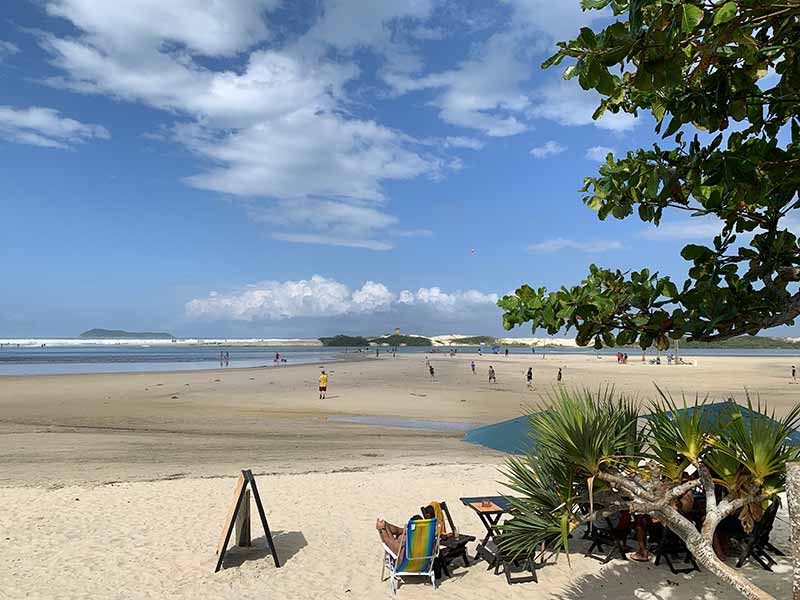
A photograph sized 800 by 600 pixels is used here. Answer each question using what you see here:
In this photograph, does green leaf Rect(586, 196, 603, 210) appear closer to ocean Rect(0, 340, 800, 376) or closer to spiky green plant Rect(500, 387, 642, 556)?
spiky green plant Rect(500, 387, 642, 556)

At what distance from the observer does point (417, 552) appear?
21.4 ft

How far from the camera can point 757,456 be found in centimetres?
444

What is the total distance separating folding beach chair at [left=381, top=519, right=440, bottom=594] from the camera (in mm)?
6496

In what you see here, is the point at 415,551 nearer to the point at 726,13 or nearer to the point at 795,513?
the point at 795,513

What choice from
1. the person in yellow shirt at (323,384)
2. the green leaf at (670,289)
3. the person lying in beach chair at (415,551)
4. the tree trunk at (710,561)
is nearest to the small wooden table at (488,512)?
the person lying in beach chair at (415,551)

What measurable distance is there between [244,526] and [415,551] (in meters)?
2.66

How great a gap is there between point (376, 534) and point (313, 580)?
5.64 feet

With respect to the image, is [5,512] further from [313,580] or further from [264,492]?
[313,580]

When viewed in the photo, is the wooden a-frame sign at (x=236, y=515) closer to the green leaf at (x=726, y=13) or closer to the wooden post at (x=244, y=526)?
the wooden post at (x=244, y=526)

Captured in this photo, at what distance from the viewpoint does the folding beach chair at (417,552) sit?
21.3 ft

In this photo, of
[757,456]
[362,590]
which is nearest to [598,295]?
[757,456]

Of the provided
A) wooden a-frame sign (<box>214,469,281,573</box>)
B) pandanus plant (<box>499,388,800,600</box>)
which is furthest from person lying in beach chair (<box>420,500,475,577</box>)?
wooden a-frame sign (<box>214,469,281,573</box>)

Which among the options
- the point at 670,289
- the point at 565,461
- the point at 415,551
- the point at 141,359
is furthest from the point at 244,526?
the point at 141,359

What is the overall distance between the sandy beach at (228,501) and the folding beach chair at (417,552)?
0.21 meters
